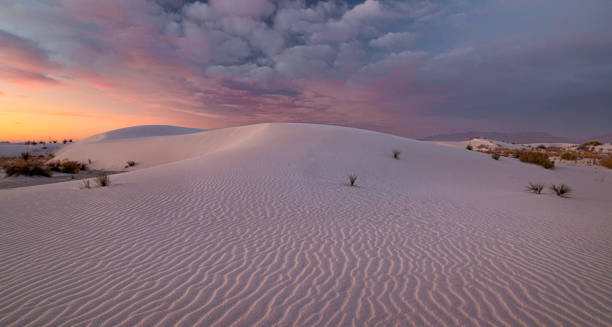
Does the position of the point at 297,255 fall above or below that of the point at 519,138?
below

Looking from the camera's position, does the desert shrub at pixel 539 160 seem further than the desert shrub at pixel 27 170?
Yes

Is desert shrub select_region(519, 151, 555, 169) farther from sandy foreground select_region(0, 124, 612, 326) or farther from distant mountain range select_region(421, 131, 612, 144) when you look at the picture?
distant mountain range select_region(421, 131, 612, 144)

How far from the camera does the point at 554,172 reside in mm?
13172

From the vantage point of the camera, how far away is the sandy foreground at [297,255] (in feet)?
8.92

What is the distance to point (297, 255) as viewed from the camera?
13.5 feet

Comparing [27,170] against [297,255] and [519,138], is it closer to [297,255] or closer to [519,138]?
[297,255]

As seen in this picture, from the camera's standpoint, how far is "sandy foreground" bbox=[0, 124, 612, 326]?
2.72 m

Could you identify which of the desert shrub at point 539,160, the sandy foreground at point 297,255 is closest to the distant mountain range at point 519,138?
the desert shrub at point 539,160

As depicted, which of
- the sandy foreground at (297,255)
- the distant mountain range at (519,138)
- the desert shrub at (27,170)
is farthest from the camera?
the distant mountain range at (519,138)

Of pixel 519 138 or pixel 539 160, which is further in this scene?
pixel 519 138

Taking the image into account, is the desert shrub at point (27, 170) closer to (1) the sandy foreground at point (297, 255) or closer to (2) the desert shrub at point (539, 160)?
(1) the sandy foreground at point (297, 255)

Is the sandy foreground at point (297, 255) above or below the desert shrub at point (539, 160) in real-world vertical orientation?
below

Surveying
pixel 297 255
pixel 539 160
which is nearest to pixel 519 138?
pixel 539 160

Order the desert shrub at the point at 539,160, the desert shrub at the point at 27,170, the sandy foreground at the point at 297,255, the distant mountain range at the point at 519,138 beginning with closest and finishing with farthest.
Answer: the sandy foreground at the point at 297,255, the desert shrub at the point at 27,170, the desert shrub at the point at 539,160, the distant mountain range at the point at 519,138
